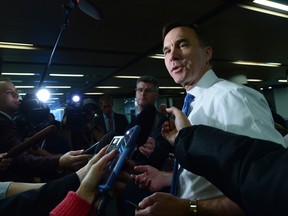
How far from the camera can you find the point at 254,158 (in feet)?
1.56

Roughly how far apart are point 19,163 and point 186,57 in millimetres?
1285

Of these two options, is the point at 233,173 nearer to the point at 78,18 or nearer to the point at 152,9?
the point at 152,9

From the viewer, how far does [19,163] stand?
167 centimetres

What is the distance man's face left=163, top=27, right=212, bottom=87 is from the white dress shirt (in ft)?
0.43

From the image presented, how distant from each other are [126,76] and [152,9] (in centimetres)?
437

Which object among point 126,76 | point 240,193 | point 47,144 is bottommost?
point 47,144

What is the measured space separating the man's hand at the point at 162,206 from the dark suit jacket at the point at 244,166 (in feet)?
0.96

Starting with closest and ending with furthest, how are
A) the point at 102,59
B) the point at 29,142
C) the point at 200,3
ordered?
1. the point at 29,142
2. the point at 200,3
3. the point at 102,59

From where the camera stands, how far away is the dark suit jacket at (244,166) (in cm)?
43

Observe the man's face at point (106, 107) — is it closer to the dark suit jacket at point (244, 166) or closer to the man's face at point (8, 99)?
the man's face at point (8, 99)

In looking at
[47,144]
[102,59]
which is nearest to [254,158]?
[47,144]

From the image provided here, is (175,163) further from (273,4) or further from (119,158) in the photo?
(273,4)

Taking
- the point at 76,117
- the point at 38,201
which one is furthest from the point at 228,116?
the point at 76,117

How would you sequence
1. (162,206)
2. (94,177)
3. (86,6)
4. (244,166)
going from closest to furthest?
(244,166) < (94,177) < (162,206) < (86,6)
